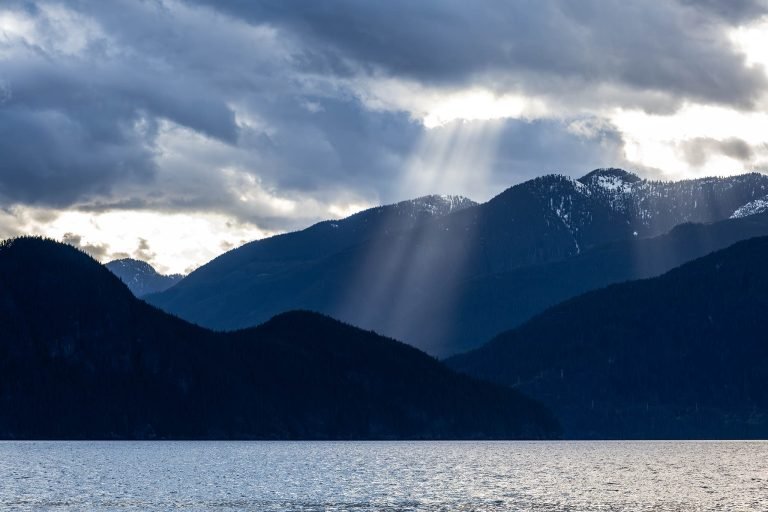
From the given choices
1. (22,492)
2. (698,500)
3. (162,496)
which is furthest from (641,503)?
(22,492)

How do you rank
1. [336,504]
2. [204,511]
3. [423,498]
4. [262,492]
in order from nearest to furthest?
[204,511] < [336,504] < [423,498] < [262,492]

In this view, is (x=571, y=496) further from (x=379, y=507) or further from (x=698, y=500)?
(x=379, y=507)

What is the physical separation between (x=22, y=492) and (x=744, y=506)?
105 m

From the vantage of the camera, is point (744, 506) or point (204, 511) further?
point (744, 506)

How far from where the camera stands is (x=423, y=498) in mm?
182875

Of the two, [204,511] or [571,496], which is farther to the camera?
[571,496]

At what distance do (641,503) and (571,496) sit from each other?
15.6 metres

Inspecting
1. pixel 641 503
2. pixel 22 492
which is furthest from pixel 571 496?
pixel 22 492

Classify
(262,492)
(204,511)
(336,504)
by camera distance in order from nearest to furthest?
(204,511), (336,504), (262,492)

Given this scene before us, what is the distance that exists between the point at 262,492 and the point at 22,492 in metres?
36.2

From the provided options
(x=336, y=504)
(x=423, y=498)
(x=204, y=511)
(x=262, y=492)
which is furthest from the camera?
(x=262, y=492)

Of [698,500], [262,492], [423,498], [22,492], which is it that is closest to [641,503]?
[698,500]

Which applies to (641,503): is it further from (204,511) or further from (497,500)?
(204,511)

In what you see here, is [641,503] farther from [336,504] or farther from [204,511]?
[204,511]
